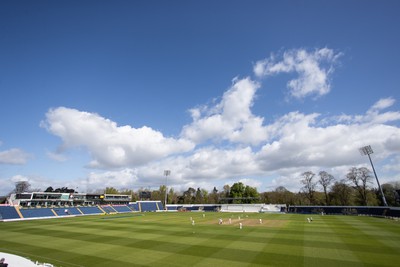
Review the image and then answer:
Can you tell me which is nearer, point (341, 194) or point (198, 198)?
point (341, 194)

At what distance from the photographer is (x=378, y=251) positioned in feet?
71.2

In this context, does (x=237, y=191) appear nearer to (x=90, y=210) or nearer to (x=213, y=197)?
(x=213, y=197)

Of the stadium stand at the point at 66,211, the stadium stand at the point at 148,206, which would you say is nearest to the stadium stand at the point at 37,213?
the stadium stand at the point at 66,211

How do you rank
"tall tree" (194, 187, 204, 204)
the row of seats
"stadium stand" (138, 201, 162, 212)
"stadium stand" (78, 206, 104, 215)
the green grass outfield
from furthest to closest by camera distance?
"tall tree" (194, 187, 204, 204), "stadium stand" (138, 201, 162, 212), "stadium stand" (78, 206, 104, 215), the row of seats, the green grass outfield

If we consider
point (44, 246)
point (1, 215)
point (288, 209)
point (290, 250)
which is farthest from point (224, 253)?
point (288, 209)

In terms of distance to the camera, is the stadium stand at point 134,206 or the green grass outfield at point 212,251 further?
the stadium stand at point 134,206

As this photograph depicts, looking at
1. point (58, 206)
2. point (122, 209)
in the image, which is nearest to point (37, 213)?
point (58, 206)

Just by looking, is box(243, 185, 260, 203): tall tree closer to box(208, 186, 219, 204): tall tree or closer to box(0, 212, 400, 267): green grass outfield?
box(208, 186, 219, 204): tall tree

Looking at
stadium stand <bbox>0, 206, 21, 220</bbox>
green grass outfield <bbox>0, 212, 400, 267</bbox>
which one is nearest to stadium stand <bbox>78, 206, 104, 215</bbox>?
stadium stand <bbox>0, 206, 21, 220</bbox>

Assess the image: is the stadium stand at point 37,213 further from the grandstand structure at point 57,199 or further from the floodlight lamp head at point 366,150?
the floodlight lamp head at point 366,150

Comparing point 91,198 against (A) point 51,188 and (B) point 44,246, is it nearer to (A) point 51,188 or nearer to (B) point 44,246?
(A) point 51,188

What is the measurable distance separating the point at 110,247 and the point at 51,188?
133 metres

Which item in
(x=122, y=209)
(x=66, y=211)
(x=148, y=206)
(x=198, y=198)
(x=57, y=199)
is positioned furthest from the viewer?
(x=198, y=198)

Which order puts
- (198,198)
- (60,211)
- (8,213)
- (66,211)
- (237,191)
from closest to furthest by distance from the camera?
(8,213) → (66,211) → (60,211) → (237,191) → (198,198)
